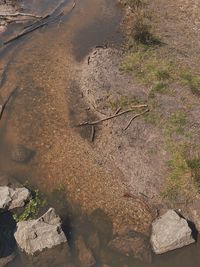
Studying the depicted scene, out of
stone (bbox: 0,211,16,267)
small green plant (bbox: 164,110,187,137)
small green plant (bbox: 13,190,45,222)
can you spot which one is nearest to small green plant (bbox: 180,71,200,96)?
small green plant (bbox: 164,110,187,137)

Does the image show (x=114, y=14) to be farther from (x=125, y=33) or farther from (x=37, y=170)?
(x=37, y=170)

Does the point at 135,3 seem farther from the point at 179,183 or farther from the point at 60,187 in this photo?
the point at 60,187

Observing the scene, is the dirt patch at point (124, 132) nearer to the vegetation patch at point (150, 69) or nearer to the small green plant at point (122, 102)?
the small green plant at point (122, 102)

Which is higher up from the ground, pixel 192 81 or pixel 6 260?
pixel 192 81

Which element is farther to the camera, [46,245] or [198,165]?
[198,165]

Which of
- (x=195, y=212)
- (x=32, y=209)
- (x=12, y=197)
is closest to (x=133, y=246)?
(x=195, y=212)

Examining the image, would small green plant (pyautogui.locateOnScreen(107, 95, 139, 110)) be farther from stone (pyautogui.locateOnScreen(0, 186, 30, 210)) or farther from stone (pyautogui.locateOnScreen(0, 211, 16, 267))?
stone (pyautogui.locateOnScreen(0, 211, 16, 267))

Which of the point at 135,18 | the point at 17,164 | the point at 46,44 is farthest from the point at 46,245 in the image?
the point at 135,18
